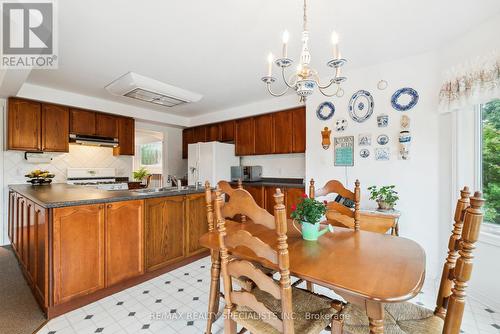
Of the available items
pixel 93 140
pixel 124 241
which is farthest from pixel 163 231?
pixel 93 140

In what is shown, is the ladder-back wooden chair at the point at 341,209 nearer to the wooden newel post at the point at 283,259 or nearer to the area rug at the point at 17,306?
the wooden newel post at the point at 283,259

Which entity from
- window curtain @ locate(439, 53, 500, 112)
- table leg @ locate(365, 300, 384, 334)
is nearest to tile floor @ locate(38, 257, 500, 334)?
table leg @ locate(365, 300, 384, 334)

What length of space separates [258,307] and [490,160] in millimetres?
2478

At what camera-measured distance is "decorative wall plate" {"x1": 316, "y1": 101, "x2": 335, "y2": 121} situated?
10.3ft

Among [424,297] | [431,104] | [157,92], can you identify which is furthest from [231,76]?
[424,297]

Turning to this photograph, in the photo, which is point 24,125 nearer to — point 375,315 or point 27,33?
point 27,33

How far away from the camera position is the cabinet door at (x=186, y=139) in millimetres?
5587

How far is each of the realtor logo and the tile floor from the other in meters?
2.35

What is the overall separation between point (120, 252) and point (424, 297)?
2.87 metres

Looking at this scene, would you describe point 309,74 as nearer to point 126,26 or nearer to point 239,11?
point 239,11

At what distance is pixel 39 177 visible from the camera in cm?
346

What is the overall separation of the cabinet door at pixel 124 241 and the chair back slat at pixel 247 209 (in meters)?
1.57

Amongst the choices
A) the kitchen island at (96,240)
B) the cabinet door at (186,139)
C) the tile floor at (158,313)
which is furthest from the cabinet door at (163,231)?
the cabinet door at (186,139)

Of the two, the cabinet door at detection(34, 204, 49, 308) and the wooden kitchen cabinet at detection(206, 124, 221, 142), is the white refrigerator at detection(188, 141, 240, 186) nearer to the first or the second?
the wooden kitchen cabinet at detection(206, 124, 221, 142)
